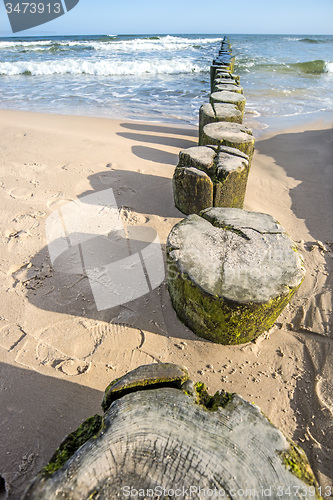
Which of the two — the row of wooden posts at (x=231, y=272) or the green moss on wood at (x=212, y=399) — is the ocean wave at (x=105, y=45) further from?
the green moss on wood at (x=212, y=399)

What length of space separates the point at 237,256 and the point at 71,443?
1.47 metres

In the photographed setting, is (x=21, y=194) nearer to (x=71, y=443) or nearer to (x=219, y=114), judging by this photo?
(x=219, y=114)

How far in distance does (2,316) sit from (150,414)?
6.03ft

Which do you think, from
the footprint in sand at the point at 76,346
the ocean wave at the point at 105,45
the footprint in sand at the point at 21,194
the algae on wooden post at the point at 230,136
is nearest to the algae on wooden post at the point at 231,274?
the footprint in sand at the point at 76,346

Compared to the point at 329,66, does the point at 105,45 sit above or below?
above

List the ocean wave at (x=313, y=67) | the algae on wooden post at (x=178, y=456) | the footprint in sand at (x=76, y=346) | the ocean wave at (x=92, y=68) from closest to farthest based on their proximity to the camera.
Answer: the algae on wooden post at (x=178, y=456) → the footprint in sand at (x=76, y=346) → the ocean wave at (x=92, y=68) → the ocean wave at (x=313, y=67)

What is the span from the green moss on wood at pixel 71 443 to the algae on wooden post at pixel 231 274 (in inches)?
38.8

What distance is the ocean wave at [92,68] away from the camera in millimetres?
14398

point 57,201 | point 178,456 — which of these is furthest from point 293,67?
point 178,456

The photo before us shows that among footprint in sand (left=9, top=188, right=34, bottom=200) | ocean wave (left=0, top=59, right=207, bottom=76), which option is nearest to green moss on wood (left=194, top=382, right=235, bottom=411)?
footprint in sand (left=9, top=188, right=34, bottom=200)

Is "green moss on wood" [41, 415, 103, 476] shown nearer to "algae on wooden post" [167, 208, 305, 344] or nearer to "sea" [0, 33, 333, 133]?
"algae on wooden post" [167, 208, 305, 344]

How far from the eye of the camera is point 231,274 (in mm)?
2041

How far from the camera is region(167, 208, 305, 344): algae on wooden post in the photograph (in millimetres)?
1979

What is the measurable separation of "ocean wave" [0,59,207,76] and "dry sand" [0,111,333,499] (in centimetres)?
1247
